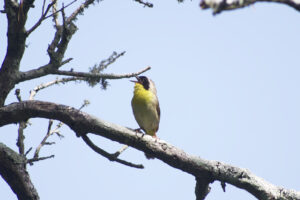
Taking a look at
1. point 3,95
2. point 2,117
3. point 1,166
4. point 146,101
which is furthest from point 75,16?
point 146,101

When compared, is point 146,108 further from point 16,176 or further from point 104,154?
point 16,176

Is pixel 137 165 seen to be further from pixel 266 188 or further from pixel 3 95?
pixel 3 95

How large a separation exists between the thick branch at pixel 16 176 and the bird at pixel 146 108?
12.3 ft

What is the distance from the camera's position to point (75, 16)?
4.61 meters

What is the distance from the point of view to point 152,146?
3709 millimetres

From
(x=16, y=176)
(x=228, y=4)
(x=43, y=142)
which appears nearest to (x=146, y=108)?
(x=43, y=142)

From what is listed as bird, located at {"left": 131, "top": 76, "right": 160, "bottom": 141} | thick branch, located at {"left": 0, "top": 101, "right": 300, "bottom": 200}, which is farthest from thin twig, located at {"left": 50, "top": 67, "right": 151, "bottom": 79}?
bird, located at {"left": 131, "top": 76, "right": 160, "bottom": 141}

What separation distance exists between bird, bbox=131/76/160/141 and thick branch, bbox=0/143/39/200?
3744 millimetres

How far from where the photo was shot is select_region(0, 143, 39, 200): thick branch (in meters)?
3.79

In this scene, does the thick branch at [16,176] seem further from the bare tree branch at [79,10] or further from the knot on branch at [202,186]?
the bare tree branch at [79,10]

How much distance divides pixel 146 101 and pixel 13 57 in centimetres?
359

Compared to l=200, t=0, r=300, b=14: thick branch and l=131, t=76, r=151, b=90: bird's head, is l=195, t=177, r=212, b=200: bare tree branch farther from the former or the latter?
l=131, t=76, r=151, b=90: bird's head

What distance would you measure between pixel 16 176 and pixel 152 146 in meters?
1.30

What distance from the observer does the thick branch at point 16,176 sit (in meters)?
3.79
